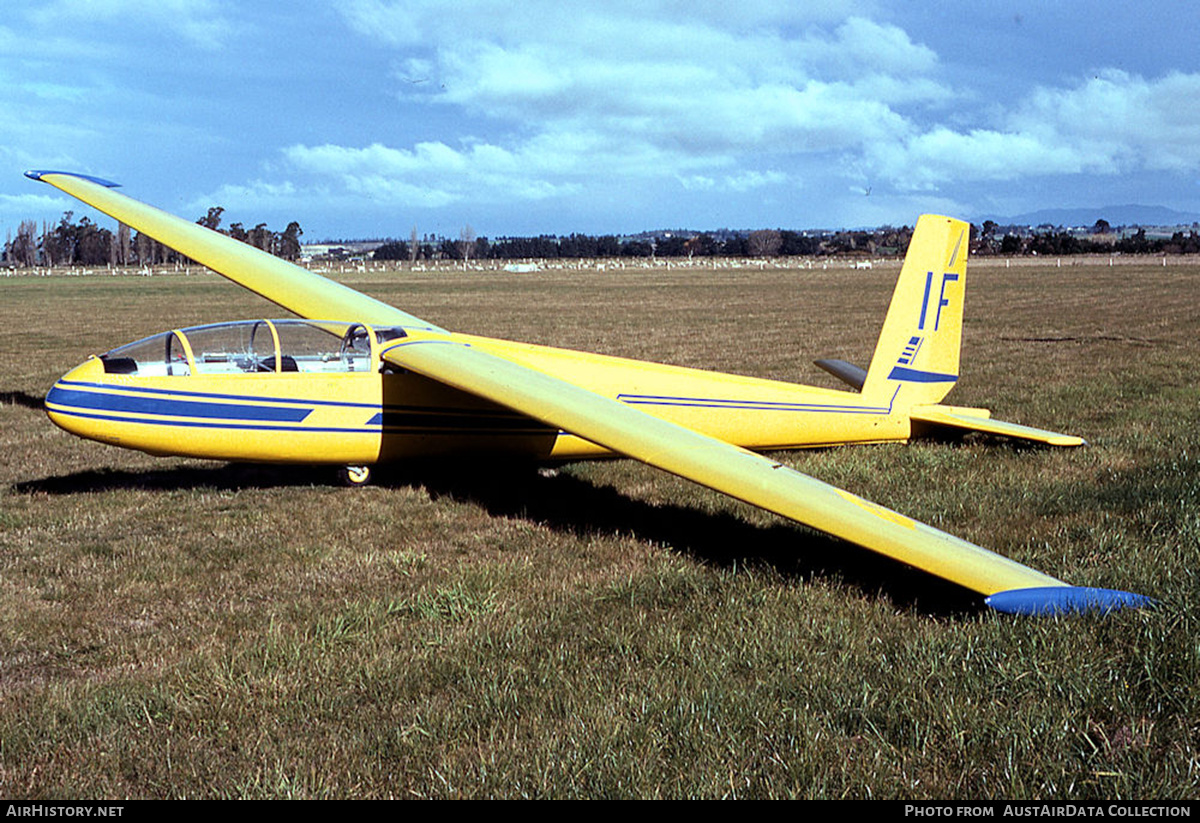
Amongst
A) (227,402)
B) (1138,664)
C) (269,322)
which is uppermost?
(269,322)

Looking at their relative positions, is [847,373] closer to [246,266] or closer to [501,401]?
[501,401]

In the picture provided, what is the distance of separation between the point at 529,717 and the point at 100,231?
199615 mm

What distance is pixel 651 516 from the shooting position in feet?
27.7

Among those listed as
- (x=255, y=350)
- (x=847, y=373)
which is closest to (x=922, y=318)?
(x=847, y=373)

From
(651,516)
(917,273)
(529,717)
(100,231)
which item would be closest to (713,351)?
(917,273)

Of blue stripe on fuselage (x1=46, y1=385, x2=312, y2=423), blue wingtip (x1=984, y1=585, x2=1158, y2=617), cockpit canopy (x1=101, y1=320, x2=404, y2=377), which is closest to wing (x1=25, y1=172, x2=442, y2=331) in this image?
cockpit canopy (x1=101, y1=320, x2=404, y2=377)

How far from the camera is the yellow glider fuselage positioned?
27.8ft

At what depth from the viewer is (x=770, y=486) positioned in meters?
6.13

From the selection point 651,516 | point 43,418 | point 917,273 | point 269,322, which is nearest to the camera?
point 651,516

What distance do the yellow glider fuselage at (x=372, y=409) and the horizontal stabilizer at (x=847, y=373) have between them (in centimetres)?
126

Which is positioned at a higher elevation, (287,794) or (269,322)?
(269,322)

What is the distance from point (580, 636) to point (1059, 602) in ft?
9.60
